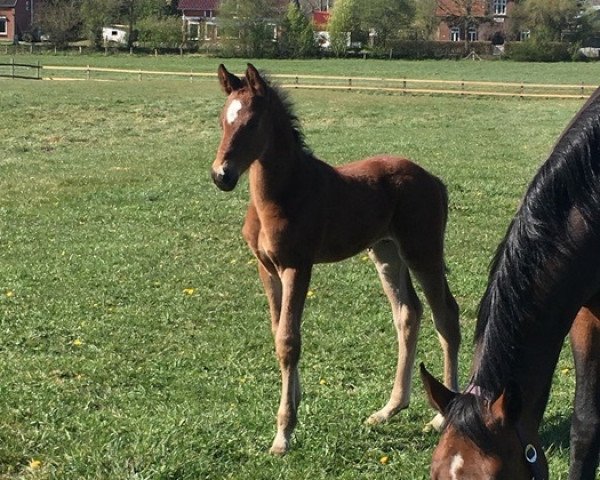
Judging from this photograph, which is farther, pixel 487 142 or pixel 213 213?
pixel 487 142

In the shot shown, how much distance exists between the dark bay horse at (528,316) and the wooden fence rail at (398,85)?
34366mm

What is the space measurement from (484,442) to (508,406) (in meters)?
0.13

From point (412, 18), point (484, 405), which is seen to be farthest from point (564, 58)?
point (484, 405)

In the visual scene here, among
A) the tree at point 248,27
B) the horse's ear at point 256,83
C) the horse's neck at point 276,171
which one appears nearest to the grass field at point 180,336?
the horse's neck at point 276,171

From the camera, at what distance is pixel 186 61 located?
63.2m

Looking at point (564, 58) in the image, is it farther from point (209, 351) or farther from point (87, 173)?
point (209, 351)

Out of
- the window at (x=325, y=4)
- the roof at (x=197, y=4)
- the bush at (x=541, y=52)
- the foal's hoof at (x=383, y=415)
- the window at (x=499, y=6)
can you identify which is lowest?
the foal's hoof at (x=383, y=415)

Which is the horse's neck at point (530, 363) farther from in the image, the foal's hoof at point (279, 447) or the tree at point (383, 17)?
the tree at point (383, 17)

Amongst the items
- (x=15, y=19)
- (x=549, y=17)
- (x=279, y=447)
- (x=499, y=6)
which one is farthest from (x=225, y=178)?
(x=499, y=6)

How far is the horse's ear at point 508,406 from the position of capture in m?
2.58

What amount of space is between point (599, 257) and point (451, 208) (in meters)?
8.36

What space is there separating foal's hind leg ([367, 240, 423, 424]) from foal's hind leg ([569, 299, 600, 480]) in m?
1.15

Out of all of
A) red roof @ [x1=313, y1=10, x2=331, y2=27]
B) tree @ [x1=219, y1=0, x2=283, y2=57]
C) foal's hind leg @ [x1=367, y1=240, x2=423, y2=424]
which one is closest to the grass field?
foal's hind leg @ [x1=367, y1=240, x2=423, y2=424]

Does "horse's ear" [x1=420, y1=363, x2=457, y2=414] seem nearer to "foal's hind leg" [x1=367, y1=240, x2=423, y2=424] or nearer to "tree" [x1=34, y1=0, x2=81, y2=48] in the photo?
"foal's hind leg" [x1=367, y1=240, x2=423, y2=424]
